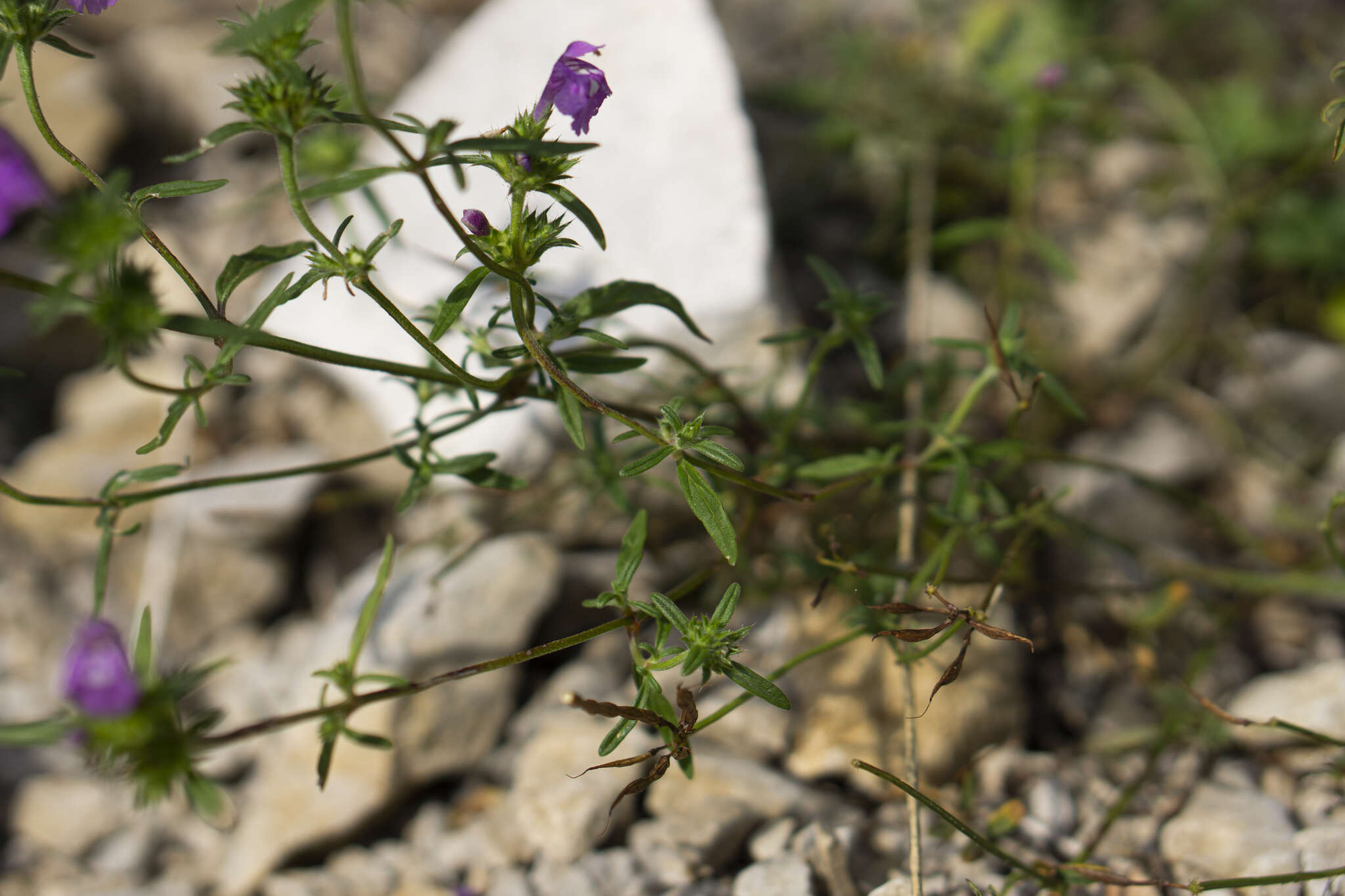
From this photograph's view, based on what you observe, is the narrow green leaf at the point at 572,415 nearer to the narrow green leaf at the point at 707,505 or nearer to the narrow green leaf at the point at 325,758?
the narrow green leaf at the point at 707,505

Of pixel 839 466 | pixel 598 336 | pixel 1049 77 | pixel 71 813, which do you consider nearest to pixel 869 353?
pixel 839 466

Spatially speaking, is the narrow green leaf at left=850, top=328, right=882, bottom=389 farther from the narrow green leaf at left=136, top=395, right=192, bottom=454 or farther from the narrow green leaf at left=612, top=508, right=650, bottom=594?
the narrow green leaf at left=136, top=395, right=192, bottom=454

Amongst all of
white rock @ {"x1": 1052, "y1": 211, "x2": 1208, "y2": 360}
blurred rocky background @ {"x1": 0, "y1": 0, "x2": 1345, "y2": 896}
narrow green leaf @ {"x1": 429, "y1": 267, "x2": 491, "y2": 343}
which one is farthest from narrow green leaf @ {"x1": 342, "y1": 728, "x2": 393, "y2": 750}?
white rock @ {"x1": 1052, "y1": 211, "x2": 1208, "y2": 360}

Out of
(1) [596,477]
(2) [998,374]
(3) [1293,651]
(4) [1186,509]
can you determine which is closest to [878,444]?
(2) [998,374]

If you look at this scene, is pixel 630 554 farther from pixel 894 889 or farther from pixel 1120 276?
pixel 1120 276

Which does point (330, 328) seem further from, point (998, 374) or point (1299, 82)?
point (1299, 82)

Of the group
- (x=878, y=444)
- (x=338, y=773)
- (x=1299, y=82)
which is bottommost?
(x=338, y=773)
